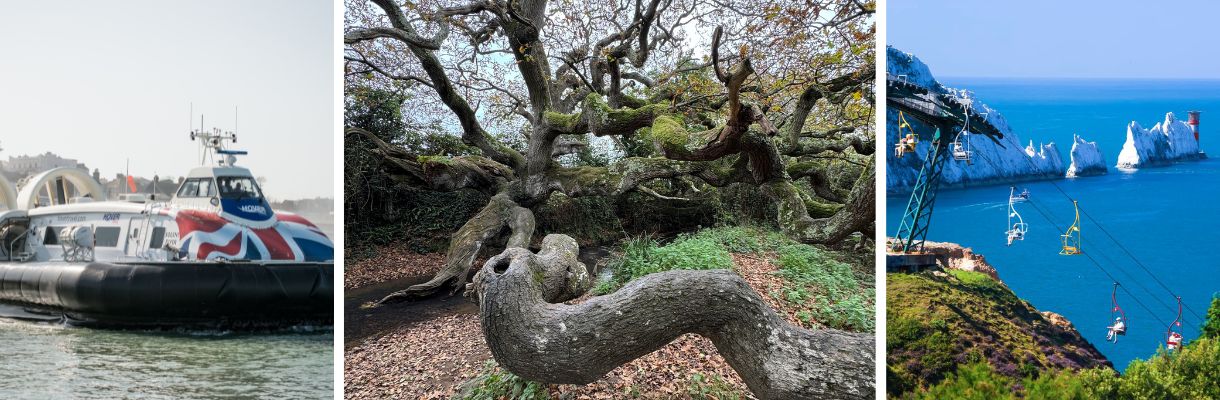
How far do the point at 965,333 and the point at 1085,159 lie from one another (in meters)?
0.78

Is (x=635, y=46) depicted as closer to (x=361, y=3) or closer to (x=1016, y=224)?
(x=361, y=3)

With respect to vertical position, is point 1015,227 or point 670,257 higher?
point 1015,227

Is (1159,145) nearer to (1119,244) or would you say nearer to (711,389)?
(1119,244)

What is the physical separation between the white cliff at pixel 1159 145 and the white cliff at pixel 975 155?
0.85ft

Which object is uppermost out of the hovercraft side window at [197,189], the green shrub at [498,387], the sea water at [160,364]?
the hovercraft side window at [197,189]

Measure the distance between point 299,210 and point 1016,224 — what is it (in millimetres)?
4362

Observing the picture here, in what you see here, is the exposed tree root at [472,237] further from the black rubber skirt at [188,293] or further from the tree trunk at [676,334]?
the black rubber skirt at [188,293]

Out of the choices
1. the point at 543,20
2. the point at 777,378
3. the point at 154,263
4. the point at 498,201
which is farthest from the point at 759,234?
the point at 154,263

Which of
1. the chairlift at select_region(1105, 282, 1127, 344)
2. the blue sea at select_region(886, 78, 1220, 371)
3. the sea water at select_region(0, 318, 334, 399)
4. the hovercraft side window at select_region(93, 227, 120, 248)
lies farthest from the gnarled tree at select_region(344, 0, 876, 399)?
the hovercraft side window at select_region(93, 227, 120, 248)

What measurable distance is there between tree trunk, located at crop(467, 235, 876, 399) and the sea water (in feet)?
8.71

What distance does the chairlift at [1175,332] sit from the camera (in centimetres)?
212

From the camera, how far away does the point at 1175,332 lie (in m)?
2.13

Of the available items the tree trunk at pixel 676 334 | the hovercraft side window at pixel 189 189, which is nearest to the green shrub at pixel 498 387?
the tree trunk at pixel 676 334

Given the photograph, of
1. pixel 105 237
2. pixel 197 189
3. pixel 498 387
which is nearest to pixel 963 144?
pixel 498 387
